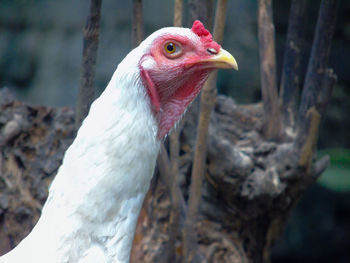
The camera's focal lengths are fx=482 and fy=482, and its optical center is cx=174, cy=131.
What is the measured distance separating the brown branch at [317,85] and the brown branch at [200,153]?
0.72m

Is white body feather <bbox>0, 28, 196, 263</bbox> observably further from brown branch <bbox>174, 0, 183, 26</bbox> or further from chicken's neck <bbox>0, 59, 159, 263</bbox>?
brown branch <bbox>174, 0, 183, 26</bbox>

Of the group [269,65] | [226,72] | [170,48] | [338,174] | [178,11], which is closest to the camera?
[170,48]

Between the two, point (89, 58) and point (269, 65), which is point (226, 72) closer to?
point (269, 65)

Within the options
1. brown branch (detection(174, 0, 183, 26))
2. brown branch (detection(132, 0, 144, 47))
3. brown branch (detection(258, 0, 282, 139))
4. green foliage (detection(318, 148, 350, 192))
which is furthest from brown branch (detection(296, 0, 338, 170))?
green foliage (detection(318, 148, 350, 192))

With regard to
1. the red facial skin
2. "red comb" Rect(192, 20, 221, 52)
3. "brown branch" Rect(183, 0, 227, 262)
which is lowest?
"brown branch" Rect(183, 0, 227, 262)

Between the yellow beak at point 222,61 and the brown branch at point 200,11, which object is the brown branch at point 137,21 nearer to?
the brown branch at point 200,11

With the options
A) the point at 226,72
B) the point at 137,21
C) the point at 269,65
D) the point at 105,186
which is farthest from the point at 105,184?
the point at 226,72

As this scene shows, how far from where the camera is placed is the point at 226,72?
5797 mm

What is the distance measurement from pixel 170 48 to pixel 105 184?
0.57 meters

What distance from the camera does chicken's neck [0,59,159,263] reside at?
174cm

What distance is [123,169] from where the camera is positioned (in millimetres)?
1731

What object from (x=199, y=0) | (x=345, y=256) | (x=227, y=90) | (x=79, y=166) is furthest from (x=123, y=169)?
(x=345, y=256)

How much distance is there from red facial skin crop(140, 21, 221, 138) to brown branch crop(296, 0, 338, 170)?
123 centimetres

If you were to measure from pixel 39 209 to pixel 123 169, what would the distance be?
1.49m
